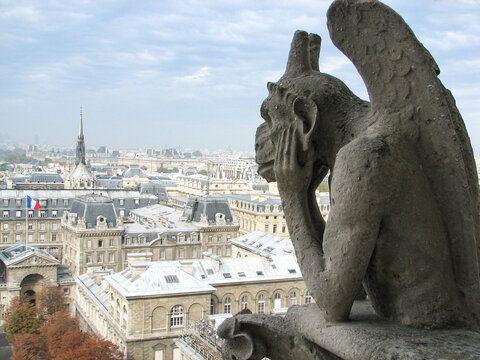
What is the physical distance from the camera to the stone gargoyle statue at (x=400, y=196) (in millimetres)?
3727

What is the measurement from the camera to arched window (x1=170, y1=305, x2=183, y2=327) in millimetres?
35094

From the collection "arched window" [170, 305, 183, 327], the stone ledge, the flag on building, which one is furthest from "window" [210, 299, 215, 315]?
the flag on building

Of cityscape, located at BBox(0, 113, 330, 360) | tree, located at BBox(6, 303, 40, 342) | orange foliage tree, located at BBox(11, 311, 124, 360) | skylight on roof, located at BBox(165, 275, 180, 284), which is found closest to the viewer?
orange foliage tree, located at BBox(11, 311, 124, 360)

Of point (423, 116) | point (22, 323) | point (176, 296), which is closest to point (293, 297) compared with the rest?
point (176, 296)

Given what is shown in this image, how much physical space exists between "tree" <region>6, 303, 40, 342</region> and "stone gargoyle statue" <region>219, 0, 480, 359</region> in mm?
44334

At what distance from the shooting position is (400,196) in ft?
12.3

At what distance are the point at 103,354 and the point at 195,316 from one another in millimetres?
6854

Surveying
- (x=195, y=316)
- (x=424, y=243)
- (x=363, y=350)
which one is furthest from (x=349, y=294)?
(x=195, y=316)

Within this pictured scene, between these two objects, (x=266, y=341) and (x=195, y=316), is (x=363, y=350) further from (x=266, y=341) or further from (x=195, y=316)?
(x=195, y=316)

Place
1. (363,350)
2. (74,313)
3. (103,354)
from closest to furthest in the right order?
(363,350), (103,354), (74,313)

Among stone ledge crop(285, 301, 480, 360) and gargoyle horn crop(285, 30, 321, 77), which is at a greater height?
gargoyle horn crop(285, 30, 321, 77)

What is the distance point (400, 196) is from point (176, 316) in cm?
3331

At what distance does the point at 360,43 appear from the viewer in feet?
13.0

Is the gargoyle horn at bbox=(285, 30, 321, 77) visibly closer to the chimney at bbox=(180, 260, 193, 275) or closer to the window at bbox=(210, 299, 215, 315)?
the window at bbox=(210, 299, 215, 315)
